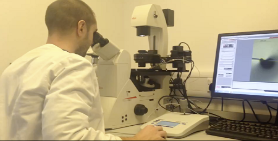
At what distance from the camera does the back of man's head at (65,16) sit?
3.29 feet

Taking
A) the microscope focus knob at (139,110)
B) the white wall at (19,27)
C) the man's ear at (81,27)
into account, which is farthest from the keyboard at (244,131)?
the white wall at (19,27)

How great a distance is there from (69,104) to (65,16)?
413 millimetres

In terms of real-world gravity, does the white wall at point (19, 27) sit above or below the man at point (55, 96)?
above

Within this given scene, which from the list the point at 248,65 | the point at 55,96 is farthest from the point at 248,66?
the point at 55,96

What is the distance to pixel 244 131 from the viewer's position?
927mm

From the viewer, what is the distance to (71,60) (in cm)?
83

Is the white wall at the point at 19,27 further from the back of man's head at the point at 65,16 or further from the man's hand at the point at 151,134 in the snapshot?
the man's hand at the point at 151,134

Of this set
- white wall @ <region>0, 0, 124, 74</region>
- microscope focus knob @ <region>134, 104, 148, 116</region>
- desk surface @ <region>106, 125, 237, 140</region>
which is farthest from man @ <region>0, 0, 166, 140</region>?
white wall @ <region>0, 0, 124, 74</region>

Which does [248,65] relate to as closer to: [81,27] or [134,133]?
[134,133]

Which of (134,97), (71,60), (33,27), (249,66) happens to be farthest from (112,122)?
(33,27)

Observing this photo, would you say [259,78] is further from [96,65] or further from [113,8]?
[113,8]

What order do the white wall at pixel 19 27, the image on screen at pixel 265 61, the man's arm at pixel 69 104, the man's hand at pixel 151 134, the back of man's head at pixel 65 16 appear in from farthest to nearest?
the white wall at pixel 19 27 → the image on screen at pixel 265 61 → the back of man's head at pixel 65 16 → the man's hand at pixel 151 134 → the man's arm at pixel 69 104

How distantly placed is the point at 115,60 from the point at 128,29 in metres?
1.01

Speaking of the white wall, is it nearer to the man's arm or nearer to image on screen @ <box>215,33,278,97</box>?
the man's arm
